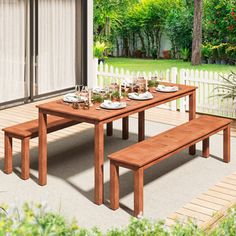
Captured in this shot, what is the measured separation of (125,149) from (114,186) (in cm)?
50

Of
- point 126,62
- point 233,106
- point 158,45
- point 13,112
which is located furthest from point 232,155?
point 158,45

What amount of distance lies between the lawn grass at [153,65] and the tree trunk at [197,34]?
0.33 metres

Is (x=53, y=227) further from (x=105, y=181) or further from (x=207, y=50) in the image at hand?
(x=207, y=50)

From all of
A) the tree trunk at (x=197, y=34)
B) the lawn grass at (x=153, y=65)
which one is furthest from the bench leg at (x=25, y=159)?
the tree trunk at (x=197, y=34)

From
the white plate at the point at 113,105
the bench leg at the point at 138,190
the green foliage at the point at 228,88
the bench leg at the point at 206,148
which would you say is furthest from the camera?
the green foliage at the point at 228,88

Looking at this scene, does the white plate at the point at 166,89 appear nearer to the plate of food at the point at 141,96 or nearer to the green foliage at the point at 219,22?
the plate of food at the point at 141,96

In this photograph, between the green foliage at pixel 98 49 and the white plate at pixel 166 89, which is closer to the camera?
the white plate at pixel 166 89

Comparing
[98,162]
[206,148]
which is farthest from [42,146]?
[206,148]

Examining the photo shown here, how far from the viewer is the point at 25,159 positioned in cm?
725

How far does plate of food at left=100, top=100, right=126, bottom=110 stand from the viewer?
692 cm

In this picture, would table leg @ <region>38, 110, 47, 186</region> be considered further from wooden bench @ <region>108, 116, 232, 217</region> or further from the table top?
wooden bench @ <region>108, 116, 232, 217</region>

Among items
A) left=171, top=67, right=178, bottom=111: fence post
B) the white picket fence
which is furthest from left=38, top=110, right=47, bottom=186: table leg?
left=171, top=67, right=178, bottom=111: fence post

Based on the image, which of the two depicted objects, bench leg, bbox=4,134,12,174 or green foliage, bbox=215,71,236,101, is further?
green foliage, bbox=215,71,236,101

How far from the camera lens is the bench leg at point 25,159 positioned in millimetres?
7234
